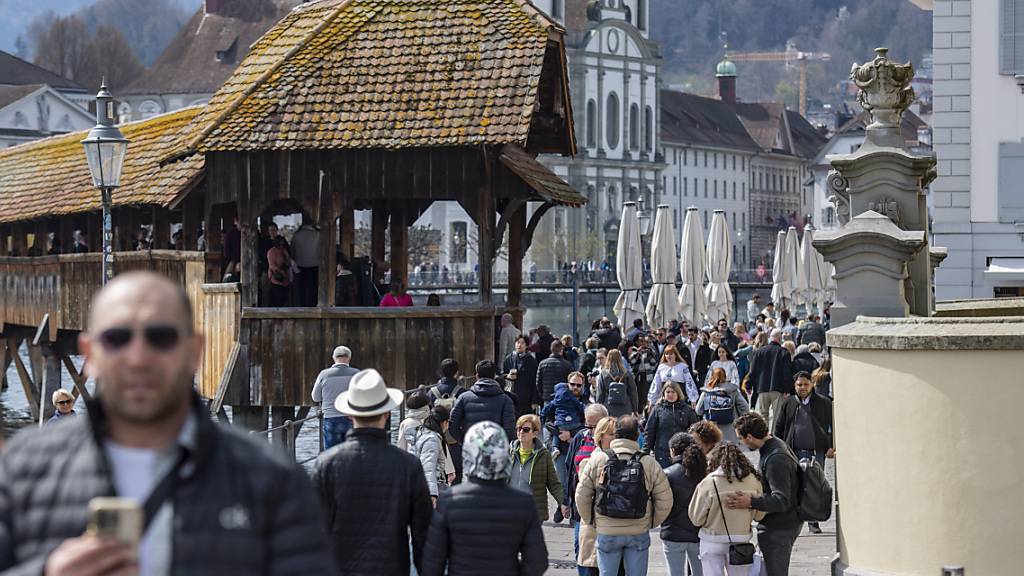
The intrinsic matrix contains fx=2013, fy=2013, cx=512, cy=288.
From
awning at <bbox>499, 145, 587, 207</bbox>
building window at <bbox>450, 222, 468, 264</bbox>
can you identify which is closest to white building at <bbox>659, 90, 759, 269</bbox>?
building window at <bbox>450, 222, 468, 264</bbox>

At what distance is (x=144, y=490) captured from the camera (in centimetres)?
420

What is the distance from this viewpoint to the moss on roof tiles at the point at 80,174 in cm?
2650

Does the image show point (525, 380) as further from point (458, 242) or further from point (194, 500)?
point (458, 242)

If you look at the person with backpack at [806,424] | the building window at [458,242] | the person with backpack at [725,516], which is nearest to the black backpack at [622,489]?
the person with backpack at [725,516]

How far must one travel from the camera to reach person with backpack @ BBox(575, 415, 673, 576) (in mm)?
11547

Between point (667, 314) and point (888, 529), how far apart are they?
25.8 metres

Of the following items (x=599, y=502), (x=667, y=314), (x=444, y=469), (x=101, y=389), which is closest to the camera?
(x=101, y=389)

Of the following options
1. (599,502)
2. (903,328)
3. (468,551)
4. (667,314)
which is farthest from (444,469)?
(667,314)

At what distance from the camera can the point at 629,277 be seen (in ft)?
126

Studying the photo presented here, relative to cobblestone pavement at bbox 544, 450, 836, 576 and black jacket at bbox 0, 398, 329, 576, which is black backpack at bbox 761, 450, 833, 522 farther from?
black jacket at bbox 0, 398, 329, 576

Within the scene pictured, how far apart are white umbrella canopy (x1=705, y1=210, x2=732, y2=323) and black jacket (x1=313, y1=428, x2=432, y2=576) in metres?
34.1

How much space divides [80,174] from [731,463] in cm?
2310

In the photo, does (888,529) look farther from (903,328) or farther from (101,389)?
(101,389)

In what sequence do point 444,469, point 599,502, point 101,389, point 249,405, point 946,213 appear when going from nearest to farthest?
point 101,389 < point 599,502 < point 444,469 < point 249,405 < point 946,213
